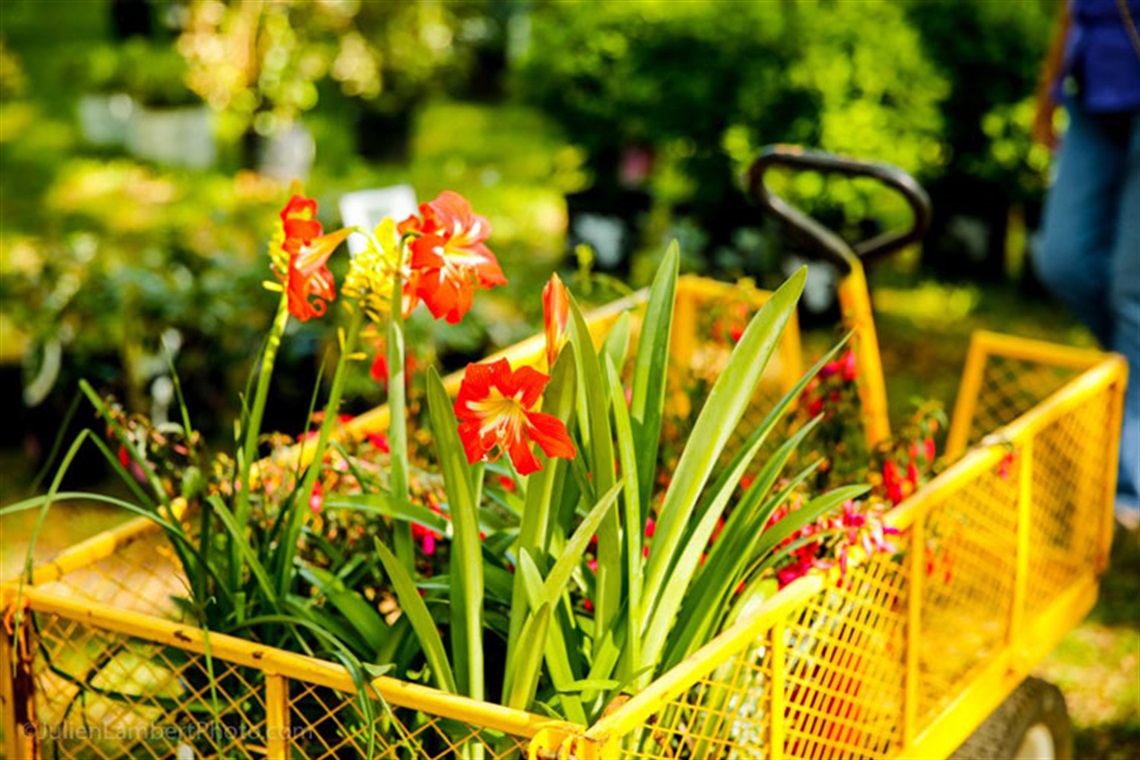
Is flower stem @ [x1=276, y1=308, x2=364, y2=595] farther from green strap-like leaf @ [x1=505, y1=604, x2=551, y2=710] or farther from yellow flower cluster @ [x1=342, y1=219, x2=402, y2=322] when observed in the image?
green strap-like leaf @ [x1=505, y1=604, x2=551, y2=710]

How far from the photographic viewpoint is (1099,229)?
3533mm

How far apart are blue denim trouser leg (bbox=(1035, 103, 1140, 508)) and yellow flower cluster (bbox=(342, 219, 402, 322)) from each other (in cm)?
198

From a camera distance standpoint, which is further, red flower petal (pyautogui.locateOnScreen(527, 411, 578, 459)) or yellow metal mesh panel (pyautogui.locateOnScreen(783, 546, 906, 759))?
yellow metal mesh panel (pyautogui.locateOnScreen(783, 546, 906, 759))

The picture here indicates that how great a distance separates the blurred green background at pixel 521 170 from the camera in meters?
3.93

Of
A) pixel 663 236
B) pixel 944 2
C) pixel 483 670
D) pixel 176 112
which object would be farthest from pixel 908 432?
pixel 176 112

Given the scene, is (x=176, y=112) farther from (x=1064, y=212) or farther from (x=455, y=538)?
(x=455, y=538)

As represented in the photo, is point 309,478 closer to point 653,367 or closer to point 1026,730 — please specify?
point 653,367

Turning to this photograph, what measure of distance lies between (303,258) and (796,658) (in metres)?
0.78

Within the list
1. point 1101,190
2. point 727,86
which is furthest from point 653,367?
point 727,86

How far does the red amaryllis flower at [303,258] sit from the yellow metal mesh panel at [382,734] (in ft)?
1.47

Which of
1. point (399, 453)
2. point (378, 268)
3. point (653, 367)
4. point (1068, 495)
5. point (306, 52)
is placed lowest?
point (306, 52)

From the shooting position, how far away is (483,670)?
1.86 m

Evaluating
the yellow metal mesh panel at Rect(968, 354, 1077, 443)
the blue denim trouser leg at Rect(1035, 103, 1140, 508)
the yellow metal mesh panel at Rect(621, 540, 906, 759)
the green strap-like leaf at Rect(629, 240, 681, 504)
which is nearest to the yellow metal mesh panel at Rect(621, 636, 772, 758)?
the yellow metal mesh panel at Rect(621, 540, 906, 759)

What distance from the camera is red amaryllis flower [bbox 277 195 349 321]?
1819 mm
